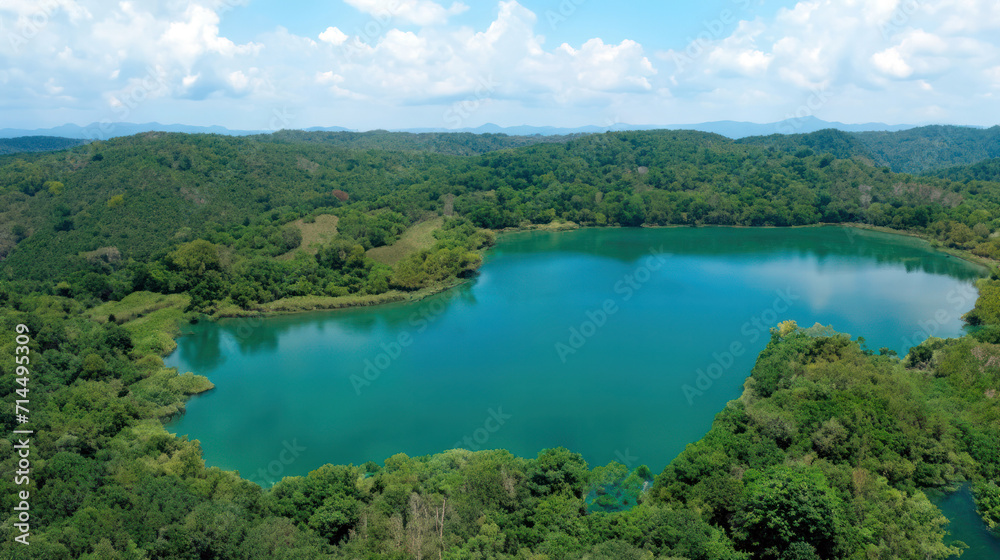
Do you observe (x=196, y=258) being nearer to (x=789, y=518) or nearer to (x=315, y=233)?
(x=315, y=233)

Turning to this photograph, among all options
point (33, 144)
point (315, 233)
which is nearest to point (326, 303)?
point (315, 233)

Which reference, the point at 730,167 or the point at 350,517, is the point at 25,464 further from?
the point at 730,167

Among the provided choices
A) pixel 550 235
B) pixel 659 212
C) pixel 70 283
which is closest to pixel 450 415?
pixel 70 283

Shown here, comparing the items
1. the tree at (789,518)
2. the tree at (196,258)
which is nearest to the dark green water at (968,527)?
the tree at (789,518)

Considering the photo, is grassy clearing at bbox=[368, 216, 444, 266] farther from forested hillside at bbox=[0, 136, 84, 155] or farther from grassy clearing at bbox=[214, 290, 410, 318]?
forested hillside at bbox=[0, 136, 84, 155]

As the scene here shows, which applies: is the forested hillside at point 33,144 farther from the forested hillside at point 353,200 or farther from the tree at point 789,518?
the tree at point 789,518

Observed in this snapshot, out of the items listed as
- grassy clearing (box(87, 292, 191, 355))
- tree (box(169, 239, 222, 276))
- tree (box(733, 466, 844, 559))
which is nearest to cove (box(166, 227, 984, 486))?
grassy clearing (box(87, 292, 191, 355))
